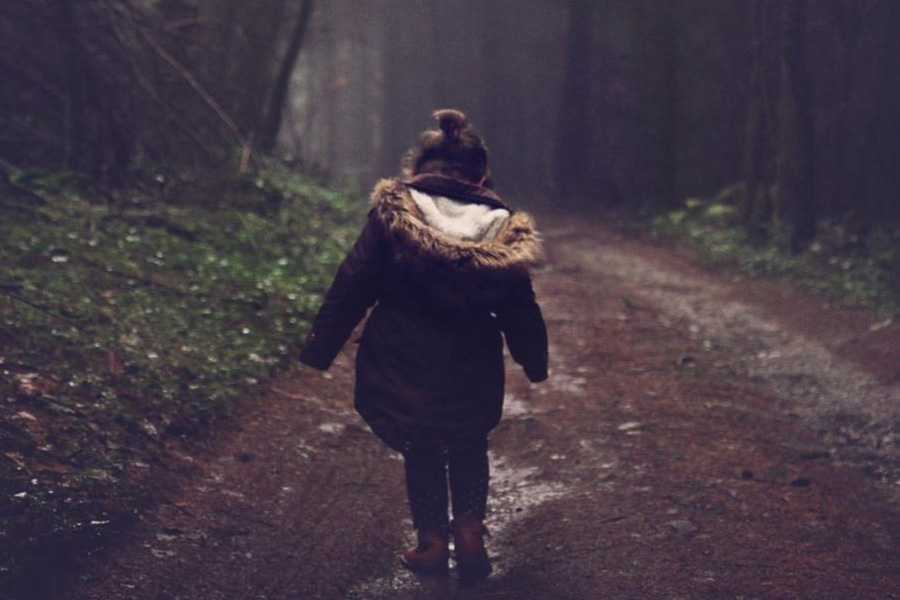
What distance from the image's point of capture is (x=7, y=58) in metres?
10.8

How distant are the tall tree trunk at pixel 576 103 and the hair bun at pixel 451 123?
74.9ft

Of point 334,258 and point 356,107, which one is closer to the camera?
point 334,258

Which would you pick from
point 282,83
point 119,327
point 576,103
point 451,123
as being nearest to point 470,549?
point 451,123

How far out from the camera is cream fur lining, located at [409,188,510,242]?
176 inches

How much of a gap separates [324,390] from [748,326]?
5.20 meters

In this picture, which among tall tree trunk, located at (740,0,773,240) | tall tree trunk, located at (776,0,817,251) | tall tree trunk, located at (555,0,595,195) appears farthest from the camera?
tall tree trunk, located at (555,0,595,195)

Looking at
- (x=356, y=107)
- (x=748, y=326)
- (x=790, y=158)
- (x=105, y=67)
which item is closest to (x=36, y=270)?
(x=105, y=67)

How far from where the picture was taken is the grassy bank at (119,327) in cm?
499

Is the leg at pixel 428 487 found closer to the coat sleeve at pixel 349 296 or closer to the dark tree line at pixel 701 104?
the coat sleeve at pixel 349 296

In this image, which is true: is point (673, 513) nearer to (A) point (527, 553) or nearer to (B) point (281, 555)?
(A) point (527, 553)

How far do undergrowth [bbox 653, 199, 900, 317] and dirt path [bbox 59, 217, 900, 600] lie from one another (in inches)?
84.9

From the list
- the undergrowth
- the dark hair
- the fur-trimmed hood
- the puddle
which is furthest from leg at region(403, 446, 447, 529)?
the undergrowth

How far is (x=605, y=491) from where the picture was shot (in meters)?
5.81

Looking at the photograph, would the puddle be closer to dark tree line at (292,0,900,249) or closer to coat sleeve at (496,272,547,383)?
coat sleeve at (496,272,547,383)
